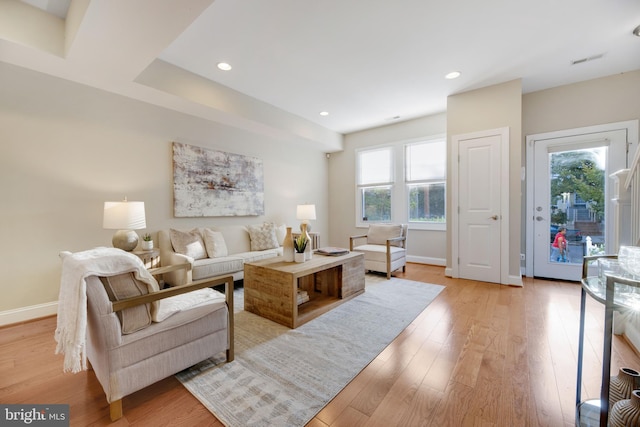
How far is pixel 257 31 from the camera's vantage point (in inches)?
95.8

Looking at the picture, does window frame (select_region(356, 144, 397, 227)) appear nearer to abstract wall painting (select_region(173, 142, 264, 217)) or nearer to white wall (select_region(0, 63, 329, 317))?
abstract wall painting (select_region(173, 142, 264, 217))

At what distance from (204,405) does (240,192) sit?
10.9 ft

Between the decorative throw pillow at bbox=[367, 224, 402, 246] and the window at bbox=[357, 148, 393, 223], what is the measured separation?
97cm

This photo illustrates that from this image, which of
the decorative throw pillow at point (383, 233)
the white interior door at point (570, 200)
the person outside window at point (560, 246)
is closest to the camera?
the white interior door at point (570, 200)

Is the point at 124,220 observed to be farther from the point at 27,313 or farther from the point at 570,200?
the point at 570,200

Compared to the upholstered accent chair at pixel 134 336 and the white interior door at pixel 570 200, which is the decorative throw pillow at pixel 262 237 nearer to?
the upholstered accent chair at pixel 134 336

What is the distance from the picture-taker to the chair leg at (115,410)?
4.38 ft

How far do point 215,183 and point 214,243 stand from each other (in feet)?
3.32

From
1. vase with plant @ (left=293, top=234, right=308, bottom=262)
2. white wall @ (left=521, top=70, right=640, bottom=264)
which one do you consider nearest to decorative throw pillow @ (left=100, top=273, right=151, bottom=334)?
vase with plant @ (left=293, top=234, right=308, bottom=262)

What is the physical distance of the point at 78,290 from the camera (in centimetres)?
124

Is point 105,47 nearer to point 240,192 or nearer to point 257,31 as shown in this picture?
point 257,31

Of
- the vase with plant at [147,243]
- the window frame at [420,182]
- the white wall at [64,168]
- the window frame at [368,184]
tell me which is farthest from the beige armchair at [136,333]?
the window frame at [368,184]

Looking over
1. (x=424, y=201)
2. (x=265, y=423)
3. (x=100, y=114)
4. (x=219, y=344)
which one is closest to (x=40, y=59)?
(x=100, y=114)

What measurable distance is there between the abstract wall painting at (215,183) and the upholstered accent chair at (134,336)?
2393mm
